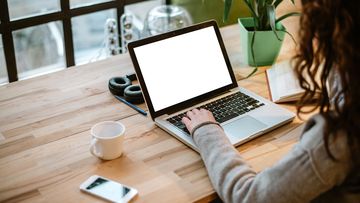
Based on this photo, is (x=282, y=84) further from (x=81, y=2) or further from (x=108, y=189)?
(x=81, y=2)

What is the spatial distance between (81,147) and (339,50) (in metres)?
0.74

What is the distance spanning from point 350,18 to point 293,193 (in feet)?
1.19

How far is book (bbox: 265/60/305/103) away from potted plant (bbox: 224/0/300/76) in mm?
88

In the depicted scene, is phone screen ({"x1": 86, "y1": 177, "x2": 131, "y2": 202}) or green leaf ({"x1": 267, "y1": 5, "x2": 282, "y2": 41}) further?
Answer: green leaf ({"x1": 267, "y1": 5, "x2": 282, "y2": 41})

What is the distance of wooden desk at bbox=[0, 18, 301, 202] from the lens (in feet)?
4.15

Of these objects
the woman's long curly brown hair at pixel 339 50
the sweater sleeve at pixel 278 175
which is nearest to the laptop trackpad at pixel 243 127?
the sweater sleeve at pixel 278 175

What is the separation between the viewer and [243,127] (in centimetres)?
149

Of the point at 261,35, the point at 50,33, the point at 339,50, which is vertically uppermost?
the point at 339,50

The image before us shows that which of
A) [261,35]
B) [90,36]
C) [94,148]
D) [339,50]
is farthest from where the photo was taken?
[90,36]

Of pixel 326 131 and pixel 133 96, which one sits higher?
pixel 326 131

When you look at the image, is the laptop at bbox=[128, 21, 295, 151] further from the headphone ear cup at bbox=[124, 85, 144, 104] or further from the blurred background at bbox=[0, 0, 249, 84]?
the blurred background at bbox=[0, 0, 249, 84]

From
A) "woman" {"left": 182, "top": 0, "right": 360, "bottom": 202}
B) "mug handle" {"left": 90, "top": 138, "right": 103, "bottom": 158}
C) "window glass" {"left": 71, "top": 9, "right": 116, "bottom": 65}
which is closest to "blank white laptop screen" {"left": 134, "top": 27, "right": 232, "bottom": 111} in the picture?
"mug handle" {"left": 90, "top": 138, "right": 103, "bottom": 158}

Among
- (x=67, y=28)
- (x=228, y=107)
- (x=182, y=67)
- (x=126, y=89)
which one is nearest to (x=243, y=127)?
(x=228, y=107)

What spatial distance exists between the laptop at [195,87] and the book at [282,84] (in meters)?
0.06
